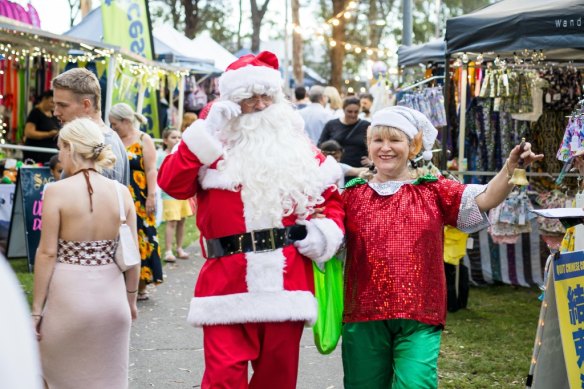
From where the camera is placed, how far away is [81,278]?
12.8 ft

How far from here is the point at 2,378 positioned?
134cm

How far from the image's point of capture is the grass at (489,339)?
593cm

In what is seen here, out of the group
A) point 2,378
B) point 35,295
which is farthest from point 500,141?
point 2,378

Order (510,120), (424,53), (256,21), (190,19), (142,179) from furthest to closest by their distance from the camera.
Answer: (256,21), (190,19), (424,53), (510,120), (142,179)

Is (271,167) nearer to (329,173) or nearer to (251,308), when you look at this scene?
(329,173)

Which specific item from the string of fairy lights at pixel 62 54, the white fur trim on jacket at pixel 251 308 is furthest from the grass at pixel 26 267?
the white fur trim on jacket at pixel 251 308

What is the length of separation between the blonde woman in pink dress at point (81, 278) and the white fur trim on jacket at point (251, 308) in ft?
1.72

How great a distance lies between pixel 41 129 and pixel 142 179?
11.2ft

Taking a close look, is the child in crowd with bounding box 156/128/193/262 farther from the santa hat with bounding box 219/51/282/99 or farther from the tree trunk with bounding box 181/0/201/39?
the tree trunk with bounding box 181/0/201/39

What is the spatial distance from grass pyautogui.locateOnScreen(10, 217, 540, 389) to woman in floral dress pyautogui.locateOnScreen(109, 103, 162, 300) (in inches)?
47.2

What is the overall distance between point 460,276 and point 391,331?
4.32m

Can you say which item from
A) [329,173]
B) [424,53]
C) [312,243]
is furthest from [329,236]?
[424,53]

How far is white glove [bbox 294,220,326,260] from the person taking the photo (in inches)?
148

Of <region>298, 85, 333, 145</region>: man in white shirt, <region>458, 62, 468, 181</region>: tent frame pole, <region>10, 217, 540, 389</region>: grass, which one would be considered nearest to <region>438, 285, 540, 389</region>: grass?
<region>10, 217, 540, 389</region>: grass
